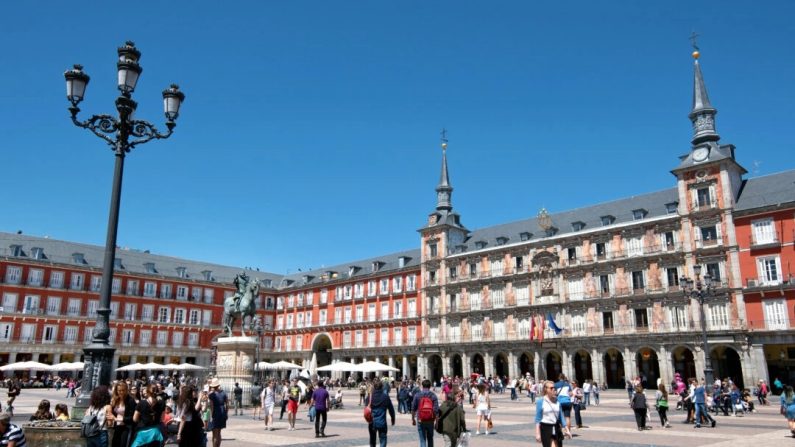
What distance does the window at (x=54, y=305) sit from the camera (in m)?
58.4

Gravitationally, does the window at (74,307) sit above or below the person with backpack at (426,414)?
above

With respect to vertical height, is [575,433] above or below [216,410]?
below

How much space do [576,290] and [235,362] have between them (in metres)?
32.0

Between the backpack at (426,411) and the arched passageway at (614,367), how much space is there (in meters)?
40.7

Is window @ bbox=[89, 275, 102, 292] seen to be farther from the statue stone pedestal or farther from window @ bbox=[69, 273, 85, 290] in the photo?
the statue stone pedestal

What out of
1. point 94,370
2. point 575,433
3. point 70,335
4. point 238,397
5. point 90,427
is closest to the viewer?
point 90,427

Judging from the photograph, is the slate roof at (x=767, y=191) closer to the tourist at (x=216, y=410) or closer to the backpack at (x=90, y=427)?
the tourist at (x=216, y=410)

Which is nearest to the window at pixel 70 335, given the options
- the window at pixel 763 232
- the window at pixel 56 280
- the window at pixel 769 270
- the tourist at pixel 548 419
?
the window at pixel 56 280

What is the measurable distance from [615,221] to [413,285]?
21.3 m

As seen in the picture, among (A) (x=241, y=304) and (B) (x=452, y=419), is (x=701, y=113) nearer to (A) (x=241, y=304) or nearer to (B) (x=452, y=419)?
(A) (x=241, y=304)

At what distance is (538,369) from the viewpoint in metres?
49.6

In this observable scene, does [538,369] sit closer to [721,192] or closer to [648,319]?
[648,319]

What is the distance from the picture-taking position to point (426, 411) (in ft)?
35.6

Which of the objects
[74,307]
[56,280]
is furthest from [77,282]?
[74,307]
